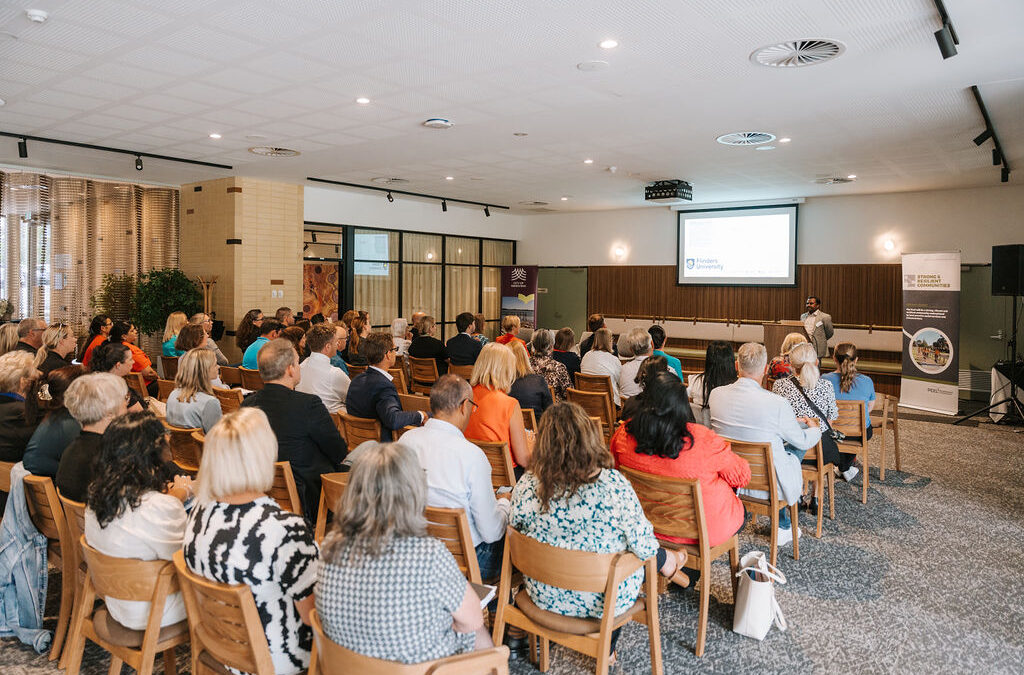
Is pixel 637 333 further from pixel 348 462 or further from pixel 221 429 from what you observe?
pixel 221 429

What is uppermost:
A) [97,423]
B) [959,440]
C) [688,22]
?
[688,22]

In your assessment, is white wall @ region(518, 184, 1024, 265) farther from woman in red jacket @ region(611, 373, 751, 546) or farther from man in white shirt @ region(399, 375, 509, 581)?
man in white shirt @ region(399, 375, 509, 581)

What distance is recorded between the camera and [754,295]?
13.0m

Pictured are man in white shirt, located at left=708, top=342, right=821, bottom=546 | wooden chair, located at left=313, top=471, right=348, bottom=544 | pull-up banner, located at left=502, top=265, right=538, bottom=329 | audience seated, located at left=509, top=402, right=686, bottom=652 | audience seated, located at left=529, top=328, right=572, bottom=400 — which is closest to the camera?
audience seated, located at left=509, top=402, right=686, bottom=652

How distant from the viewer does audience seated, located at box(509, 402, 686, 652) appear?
8.17 ft

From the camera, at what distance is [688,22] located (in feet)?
13.7

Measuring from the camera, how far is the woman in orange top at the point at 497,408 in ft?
12.5

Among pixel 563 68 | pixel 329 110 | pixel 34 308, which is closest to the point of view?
pixel 563 68

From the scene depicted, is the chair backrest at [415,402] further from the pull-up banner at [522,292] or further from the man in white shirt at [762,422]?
the pull-up banner at [522,292]

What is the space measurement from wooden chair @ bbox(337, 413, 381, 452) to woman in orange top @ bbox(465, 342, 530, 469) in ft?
2.03

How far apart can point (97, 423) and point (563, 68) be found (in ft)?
12.8

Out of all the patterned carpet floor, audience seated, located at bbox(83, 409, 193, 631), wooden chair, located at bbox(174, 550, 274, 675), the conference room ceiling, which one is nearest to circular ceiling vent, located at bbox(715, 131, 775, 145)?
the conference room ceiling

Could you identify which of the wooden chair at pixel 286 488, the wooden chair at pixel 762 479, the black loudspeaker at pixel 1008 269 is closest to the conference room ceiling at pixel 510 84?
the black loudspeaker at pixel 1008 269

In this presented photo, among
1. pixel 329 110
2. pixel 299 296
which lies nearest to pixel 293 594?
pixel 329 110
